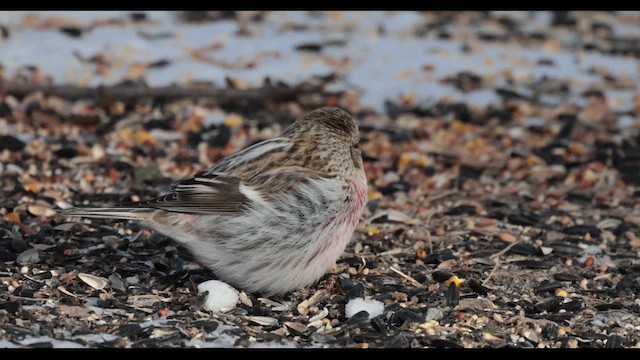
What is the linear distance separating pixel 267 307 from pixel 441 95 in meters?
4.73

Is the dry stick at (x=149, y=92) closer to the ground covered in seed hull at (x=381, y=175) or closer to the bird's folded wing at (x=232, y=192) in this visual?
the ground covered in seed hull at (x=381, y=175)

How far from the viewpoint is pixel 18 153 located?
293 inches

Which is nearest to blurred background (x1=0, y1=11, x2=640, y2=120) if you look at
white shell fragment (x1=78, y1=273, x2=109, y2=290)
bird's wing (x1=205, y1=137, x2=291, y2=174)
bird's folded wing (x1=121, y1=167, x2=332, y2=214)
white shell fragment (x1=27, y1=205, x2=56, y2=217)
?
white shell fragment (x1=27, y1=205, x2=56, y2=217)

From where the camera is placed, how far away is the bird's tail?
5137 millimetres

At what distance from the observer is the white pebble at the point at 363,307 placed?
199 inches

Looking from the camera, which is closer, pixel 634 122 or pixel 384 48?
pixel 634 122

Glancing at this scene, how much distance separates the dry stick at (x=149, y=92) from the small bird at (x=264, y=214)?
3312 millimetres

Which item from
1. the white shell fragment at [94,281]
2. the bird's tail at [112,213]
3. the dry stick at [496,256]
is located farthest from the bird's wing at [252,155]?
the dry stick at [496,256]

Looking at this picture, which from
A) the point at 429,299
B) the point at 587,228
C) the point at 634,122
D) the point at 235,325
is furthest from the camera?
the point at 634,122
